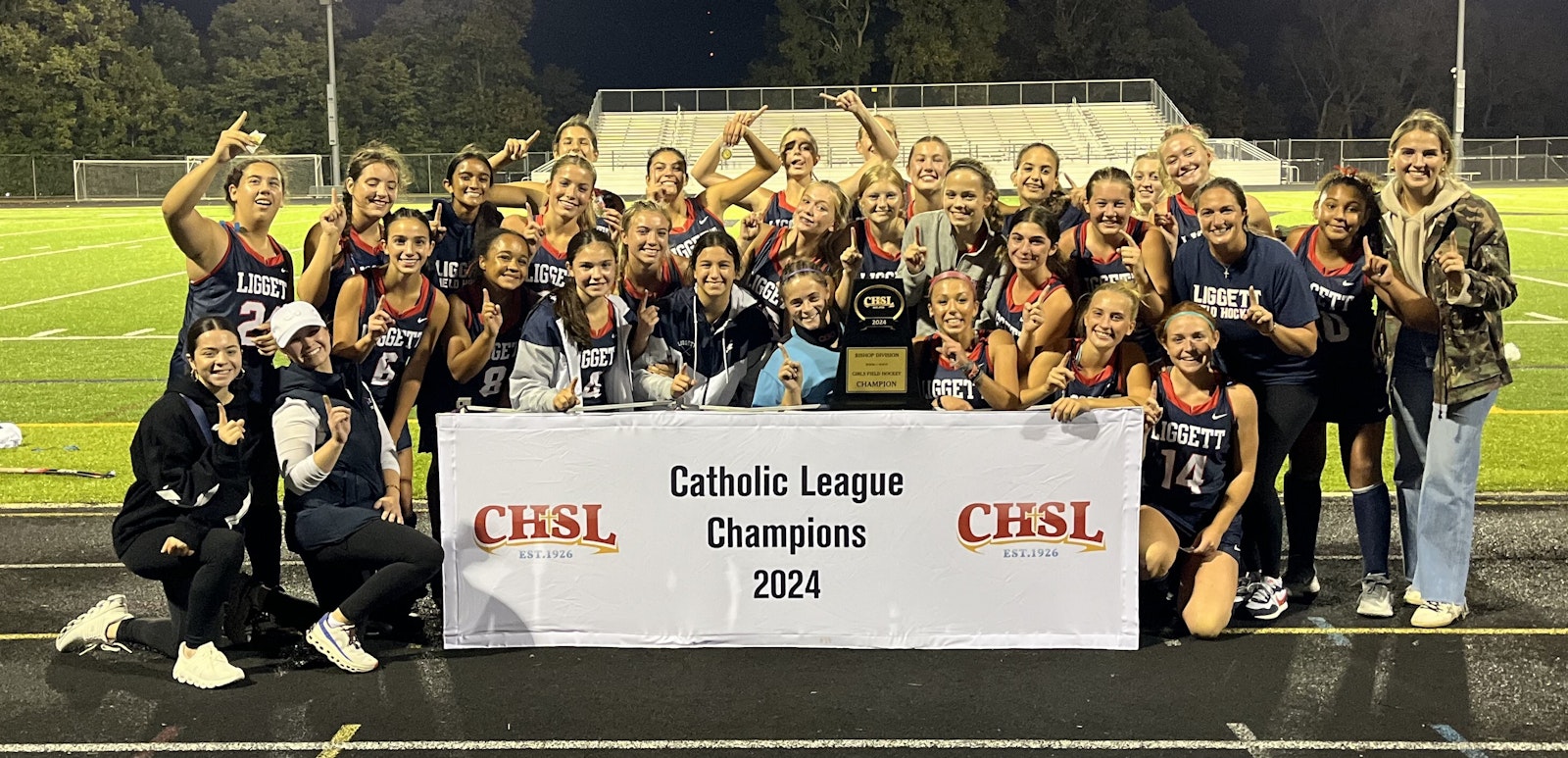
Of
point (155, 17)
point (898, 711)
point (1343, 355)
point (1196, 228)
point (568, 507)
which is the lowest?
point (898, 711)

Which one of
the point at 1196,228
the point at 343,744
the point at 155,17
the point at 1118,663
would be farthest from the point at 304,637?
the point at 155,17

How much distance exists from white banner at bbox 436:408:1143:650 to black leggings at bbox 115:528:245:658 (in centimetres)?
74

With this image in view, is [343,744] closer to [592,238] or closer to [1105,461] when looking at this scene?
[592,238]

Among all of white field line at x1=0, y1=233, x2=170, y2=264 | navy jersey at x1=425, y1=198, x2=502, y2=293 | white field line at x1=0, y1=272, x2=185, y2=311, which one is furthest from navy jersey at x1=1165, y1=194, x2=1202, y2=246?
white field line at x1=0, y1=233, x2=170, y2=264

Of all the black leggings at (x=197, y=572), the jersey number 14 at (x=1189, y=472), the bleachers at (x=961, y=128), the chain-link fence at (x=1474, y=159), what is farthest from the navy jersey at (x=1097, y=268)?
the bleachers at (x=961, y=128)

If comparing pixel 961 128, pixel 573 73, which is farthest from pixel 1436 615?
pixel 573 73

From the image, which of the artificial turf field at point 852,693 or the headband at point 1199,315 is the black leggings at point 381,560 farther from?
the headband at point 1199,315

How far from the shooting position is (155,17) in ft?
208

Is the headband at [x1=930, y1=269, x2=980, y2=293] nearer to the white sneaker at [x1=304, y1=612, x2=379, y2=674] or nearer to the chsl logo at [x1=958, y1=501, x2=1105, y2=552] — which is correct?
the chsl logo at [x1=958, y1=501, x2=1105, y2=552]

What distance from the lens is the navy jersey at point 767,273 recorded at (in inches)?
251

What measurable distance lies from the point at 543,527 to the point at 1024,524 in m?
1.74

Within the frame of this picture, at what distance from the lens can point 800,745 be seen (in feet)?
14.4

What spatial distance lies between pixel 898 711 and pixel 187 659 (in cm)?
244

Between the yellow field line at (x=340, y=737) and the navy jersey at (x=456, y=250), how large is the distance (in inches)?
93.4
